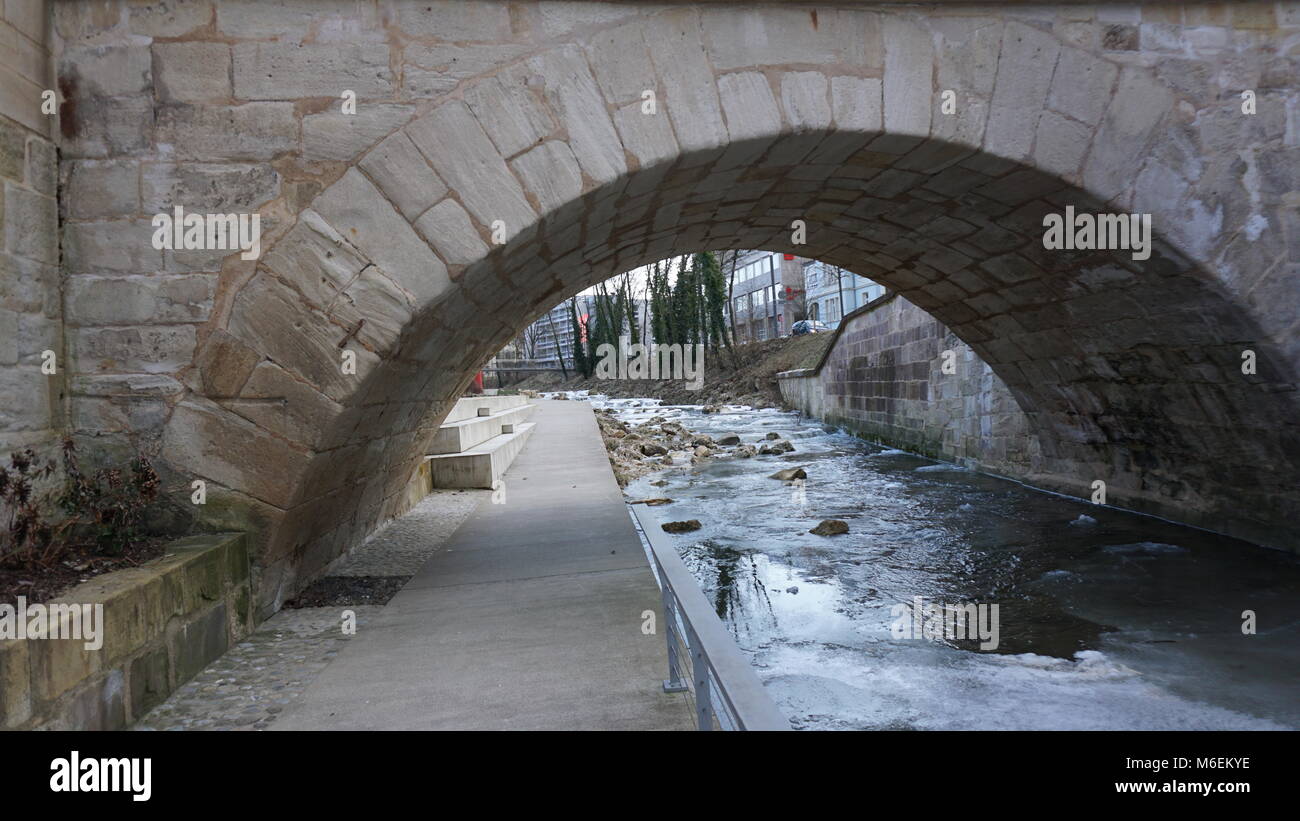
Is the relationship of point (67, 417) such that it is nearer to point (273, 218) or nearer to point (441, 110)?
point (273, 218)

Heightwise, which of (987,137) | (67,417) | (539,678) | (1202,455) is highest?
(987,137)

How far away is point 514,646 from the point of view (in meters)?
3.08

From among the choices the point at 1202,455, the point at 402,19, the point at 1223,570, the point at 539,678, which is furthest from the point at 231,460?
the point at 1202,455

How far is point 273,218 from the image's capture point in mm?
3262

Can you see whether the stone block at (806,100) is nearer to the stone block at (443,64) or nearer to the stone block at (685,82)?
the stone block at (685,82)

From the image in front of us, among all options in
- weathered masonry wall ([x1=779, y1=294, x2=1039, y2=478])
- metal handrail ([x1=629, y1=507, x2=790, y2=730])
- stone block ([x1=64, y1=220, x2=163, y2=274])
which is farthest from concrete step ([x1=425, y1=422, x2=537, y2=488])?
weathered masonry wall ([x1=779, y1=294, x2=1039, y2=478])

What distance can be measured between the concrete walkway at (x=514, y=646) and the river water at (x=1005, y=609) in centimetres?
69

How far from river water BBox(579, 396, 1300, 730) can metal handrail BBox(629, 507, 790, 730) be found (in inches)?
31.6

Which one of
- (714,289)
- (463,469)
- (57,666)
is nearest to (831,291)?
(714,289)

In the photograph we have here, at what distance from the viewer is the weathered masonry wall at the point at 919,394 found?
819cm

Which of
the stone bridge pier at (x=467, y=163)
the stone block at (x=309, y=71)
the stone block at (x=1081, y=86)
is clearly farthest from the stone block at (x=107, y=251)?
the stone block at (x=1081, y=86)

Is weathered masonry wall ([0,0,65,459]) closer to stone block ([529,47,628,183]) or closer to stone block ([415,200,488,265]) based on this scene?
stone block ([415,200,488,265])

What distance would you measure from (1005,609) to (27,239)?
479 cm
